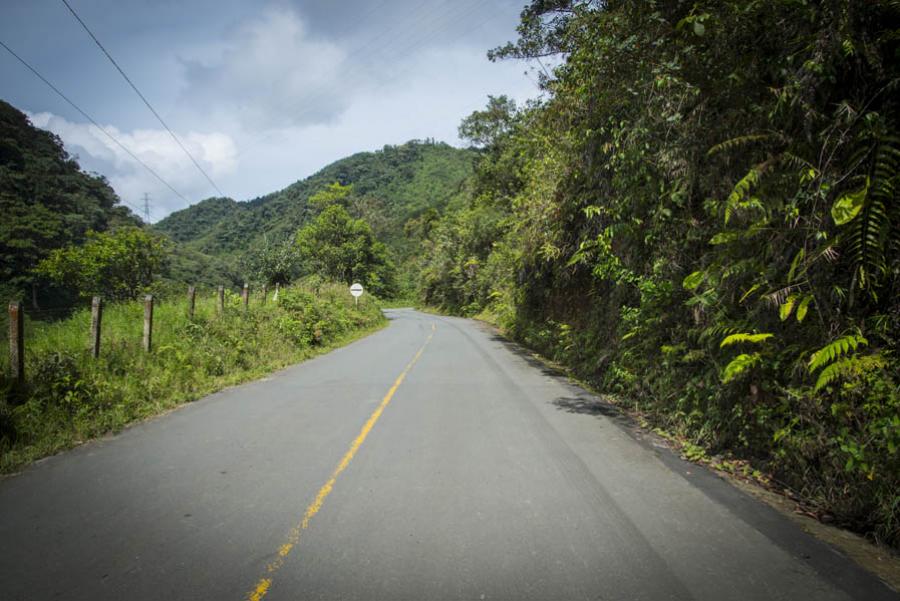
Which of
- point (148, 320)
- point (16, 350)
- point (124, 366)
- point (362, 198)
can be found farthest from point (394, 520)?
point (362, 198)

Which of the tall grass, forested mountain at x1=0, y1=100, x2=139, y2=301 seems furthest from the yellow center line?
forested mountain at x1=0, y1=100, x2=139, y2=301

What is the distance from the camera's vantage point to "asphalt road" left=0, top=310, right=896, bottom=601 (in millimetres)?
2604

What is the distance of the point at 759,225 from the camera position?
4.29m

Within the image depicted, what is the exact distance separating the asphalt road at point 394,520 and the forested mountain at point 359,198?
75.0 metres

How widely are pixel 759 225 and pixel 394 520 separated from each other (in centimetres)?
450

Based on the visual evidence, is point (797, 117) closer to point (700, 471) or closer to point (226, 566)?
point (700, 471)

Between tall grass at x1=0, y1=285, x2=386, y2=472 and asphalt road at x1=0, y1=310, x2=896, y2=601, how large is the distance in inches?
27.2

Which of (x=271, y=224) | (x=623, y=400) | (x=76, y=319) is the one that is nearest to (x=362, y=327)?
(x=76, y=319)

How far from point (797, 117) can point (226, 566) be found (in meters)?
6.43

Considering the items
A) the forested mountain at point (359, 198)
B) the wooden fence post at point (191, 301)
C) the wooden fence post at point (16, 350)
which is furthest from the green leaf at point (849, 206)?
the forested mountain at point (359, 198)

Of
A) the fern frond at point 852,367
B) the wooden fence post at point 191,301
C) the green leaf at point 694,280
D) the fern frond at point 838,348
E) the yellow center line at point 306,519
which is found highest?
the green leaf at point 694,280

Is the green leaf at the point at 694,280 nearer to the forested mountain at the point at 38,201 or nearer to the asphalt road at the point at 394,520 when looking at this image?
the asphalt road at the point at 394,520

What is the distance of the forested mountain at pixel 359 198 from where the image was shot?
90125 millimetres

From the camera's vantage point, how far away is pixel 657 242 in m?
6.90
